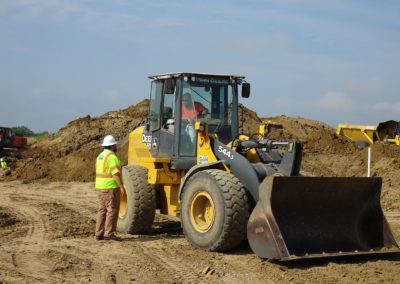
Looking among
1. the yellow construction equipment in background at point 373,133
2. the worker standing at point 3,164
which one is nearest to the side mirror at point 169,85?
the worker standing at point 3,164

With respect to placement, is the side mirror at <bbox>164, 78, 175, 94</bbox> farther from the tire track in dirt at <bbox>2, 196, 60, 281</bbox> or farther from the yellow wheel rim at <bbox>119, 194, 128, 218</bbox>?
the tire track in dirt at <bbox>2, 196, 60, 281</bbox>

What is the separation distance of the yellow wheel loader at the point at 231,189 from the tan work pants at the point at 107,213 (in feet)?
1.74

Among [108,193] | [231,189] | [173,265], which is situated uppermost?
[231,189]

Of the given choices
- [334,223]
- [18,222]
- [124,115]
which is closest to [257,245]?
[334,223]

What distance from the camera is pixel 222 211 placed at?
7980mm

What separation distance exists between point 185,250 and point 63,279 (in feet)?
7.13

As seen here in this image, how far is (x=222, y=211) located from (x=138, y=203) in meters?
2.32

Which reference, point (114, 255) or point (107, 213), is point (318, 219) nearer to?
point (114, 255)

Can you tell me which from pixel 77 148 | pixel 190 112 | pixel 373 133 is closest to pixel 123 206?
pixel 190 112

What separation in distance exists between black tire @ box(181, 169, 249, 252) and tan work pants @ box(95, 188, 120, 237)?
1502 millimetres

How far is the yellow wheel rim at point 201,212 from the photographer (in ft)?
27.9

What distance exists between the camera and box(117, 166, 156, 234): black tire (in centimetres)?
991

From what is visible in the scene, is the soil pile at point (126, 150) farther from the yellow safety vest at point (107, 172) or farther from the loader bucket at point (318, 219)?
the loader bucket at point (318, 219)

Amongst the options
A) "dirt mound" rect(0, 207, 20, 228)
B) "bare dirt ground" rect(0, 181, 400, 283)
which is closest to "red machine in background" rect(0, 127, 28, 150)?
"dirt mound" rect(0, 207, 20, 228)
